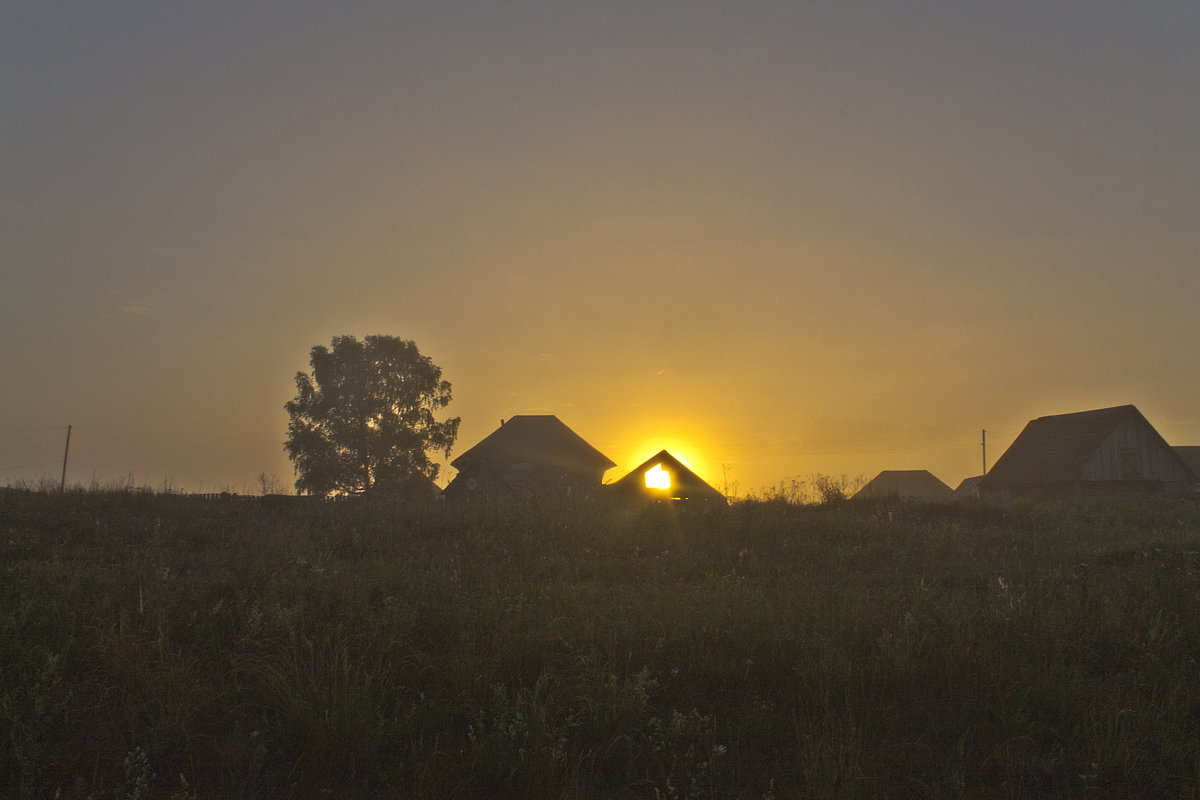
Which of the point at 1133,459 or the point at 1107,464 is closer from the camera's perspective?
the point at 1107,464

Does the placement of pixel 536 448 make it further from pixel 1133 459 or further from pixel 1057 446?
pixel 1133 459

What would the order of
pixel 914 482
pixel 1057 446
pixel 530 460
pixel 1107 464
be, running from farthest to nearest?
pixel 914 482, pixel 530 460, pixel 1057 446, pixel 1107 464

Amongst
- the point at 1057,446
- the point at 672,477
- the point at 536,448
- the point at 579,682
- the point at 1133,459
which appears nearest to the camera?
the point at 579,682

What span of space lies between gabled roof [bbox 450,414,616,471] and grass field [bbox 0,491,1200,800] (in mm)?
30223

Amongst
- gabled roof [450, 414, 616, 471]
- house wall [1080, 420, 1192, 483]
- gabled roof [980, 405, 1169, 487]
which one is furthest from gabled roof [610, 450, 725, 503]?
house wall [1080, 420, 1192, 483]

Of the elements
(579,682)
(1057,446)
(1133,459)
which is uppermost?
(1057,446)

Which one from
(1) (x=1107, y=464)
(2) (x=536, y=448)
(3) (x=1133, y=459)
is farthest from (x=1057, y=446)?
(2) (x=536, y=448)

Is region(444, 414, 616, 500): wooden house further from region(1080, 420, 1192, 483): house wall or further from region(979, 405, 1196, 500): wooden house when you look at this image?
region(1080, 420, 1192, 483): house wall

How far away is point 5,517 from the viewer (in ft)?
36.3

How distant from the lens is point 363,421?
41.0 m

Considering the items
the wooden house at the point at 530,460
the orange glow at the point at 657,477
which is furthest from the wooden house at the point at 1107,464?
the wooden house at the point at 530,460

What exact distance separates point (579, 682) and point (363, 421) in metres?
38.7

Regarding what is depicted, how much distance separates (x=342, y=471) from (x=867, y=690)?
38.8 metres

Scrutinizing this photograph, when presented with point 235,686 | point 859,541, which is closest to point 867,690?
point 235,686
